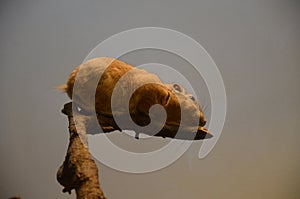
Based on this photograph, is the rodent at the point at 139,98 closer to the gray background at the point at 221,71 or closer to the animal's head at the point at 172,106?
the animal's head at the point at 172,106

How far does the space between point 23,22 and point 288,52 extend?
1258mm

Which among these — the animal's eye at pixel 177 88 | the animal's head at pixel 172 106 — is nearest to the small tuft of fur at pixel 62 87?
the animal's head at pixel 172 106

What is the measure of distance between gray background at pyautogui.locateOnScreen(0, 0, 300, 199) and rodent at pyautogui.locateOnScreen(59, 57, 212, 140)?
13cm

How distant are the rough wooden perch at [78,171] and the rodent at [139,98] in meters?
0.13

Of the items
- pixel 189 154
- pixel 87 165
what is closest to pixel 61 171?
pixel 87 165

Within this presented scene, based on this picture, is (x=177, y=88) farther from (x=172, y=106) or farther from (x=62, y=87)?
(x=62, y=87)

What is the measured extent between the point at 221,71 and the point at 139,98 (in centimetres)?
40

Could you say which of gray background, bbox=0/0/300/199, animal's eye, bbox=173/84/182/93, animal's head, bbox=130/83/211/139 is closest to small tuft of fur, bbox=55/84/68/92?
gray background, bbox=0/0/300/199

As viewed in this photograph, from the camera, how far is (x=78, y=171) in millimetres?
1332

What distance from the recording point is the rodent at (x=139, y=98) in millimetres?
1430

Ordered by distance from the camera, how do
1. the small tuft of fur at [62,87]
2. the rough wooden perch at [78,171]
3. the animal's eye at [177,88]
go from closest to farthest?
1. the rough wooden perch at [78,171]
2. the animal's eye at [177,88]
3. the small tuft of fur at [62,87]

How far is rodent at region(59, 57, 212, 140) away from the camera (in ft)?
4.69

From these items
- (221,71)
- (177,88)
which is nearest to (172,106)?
(177,88)

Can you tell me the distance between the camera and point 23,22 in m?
1.79
